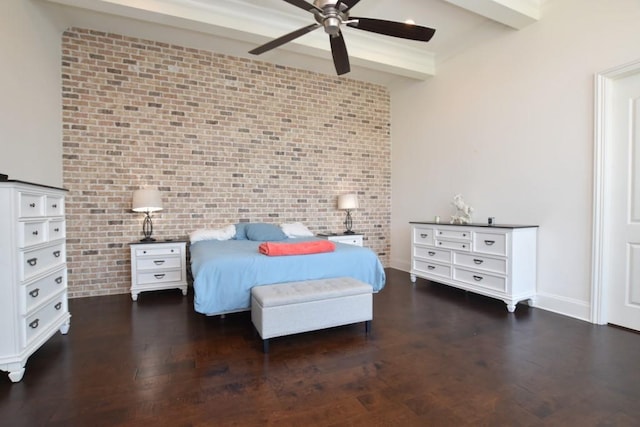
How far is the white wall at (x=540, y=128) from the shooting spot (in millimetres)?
3025

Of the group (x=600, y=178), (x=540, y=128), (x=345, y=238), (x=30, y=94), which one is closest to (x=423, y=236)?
(x=345, y=238)

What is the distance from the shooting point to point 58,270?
8.34 feet

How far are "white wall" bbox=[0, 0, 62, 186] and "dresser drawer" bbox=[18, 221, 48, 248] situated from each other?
773 mm

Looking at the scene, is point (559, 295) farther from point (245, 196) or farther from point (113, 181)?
point (113, 181)

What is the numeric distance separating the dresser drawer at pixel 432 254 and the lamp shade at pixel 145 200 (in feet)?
11.4

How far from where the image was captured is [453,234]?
3980 mm

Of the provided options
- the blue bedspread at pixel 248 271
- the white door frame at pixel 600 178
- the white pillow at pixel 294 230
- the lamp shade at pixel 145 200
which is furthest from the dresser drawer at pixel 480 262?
the lamp shade at pixel 145 200

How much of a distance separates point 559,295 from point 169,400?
143 inches

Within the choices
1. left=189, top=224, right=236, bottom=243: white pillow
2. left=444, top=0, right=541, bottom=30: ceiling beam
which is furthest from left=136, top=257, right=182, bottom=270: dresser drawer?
left=444, top=0, right=541, bottom=30: ceiling beam

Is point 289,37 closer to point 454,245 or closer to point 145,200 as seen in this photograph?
point 145,200

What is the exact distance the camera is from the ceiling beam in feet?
10.2

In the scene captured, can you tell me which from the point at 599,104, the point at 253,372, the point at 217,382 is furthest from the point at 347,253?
A: the point at 599,104

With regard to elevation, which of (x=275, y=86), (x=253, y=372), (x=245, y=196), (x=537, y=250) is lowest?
(x=253, y=372)

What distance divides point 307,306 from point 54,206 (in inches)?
84.7
